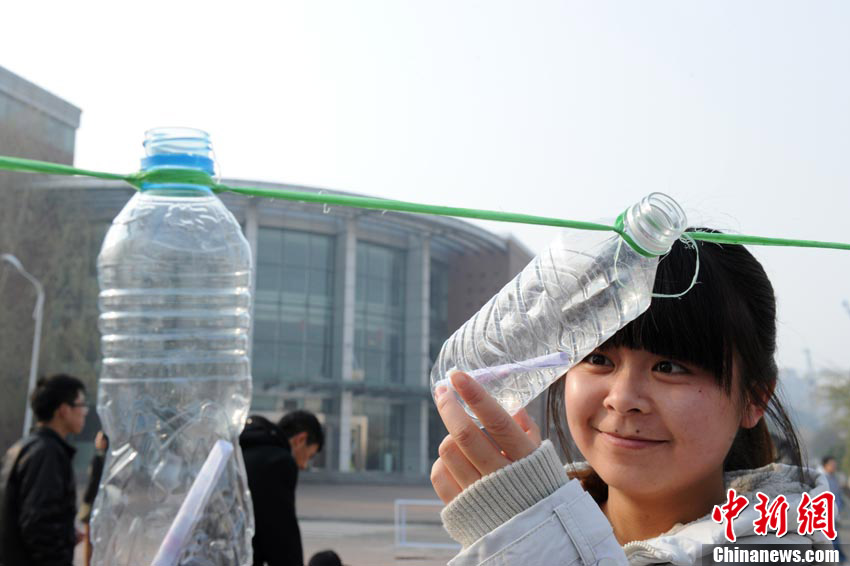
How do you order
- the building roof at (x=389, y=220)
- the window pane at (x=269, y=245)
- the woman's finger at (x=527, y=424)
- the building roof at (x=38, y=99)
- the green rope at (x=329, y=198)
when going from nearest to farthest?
the green rope at (x=329, y=198)
the woman's finger at (x=527, y=424)
the building roof at (x=38, y=99)
the building roof at (x=389, y=220)
the window pane at (x=269, y=245)

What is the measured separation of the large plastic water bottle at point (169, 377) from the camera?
195cm

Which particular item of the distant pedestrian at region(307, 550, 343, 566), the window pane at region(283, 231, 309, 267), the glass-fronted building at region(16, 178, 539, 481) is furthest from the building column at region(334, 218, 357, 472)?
the distant pedestrian at region(307, 550, 343, 566)

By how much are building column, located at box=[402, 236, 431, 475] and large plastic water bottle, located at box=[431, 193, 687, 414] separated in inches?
1281

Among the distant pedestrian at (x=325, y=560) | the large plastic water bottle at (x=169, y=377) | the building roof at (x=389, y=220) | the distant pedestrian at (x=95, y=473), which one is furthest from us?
the building roof at (x=389, y=220)

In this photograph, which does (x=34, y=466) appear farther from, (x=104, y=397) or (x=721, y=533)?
(x=721, y=533)

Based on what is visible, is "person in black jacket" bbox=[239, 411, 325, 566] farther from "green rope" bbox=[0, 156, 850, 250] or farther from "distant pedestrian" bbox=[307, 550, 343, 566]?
"green rope" bbox=[0, 156, 850, 250]

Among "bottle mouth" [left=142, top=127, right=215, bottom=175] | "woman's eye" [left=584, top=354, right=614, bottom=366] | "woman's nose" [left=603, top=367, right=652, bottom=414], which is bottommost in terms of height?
"woman's nose" [left=603, top=367, right=652, bottom=414]

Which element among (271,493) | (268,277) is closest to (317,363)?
(268,277)

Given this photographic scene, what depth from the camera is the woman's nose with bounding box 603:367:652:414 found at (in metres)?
1.46

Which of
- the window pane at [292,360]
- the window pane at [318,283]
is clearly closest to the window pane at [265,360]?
the window pane at [292,360]

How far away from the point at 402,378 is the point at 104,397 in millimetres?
33918

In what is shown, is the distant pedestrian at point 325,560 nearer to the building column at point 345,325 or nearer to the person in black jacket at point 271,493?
the person in black jacket at point 271,493

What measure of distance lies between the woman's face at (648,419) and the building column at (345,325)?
3161cm

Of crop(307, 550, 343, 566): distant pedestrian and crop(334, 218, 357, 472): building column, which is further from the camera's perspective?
crop(334, 218, 357, 472): building column
